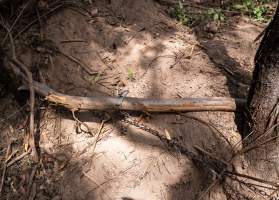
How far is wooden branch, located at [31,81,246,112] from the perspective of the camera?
2.96 meters

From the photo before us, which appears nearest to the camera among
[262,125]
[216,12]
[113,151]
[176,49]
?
[262,125]

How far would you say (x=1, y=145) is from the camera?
314cm

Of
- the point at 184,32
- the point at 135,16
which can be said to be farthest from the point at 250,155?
the point at 135,16

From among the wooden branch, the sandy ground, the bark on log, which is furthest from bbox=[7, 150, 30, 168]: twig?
the bark on log

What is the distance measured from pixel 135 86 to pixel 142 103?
15.8 inches

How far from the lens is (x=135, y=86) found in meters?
3.33

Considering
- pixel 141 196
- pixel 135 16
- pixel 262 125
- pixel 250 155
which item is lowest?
pixel 141 196

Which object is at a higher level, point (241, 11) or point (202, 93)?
point (241, 11)

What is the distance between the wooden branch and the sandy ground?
10 cm

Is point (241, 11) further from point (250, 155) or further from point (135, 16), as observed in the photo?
point (250, 155)

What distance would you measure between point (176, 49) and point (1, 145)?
1939 millimetres

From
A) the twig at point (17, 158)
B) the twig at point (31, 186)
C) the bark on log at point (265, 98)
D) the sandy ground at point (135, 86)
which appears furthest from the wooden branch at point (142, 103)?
the twig at point (31, 186)

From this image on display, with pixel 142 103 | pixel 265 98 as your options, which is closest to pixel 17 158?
pixel 142 103

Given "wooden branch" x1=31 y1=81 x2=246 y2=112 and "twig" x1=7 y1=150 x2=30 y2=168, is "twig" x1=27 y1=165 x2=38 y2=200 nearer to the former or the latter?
"twig" x1=7 y1=150 x2=30 y2=168
